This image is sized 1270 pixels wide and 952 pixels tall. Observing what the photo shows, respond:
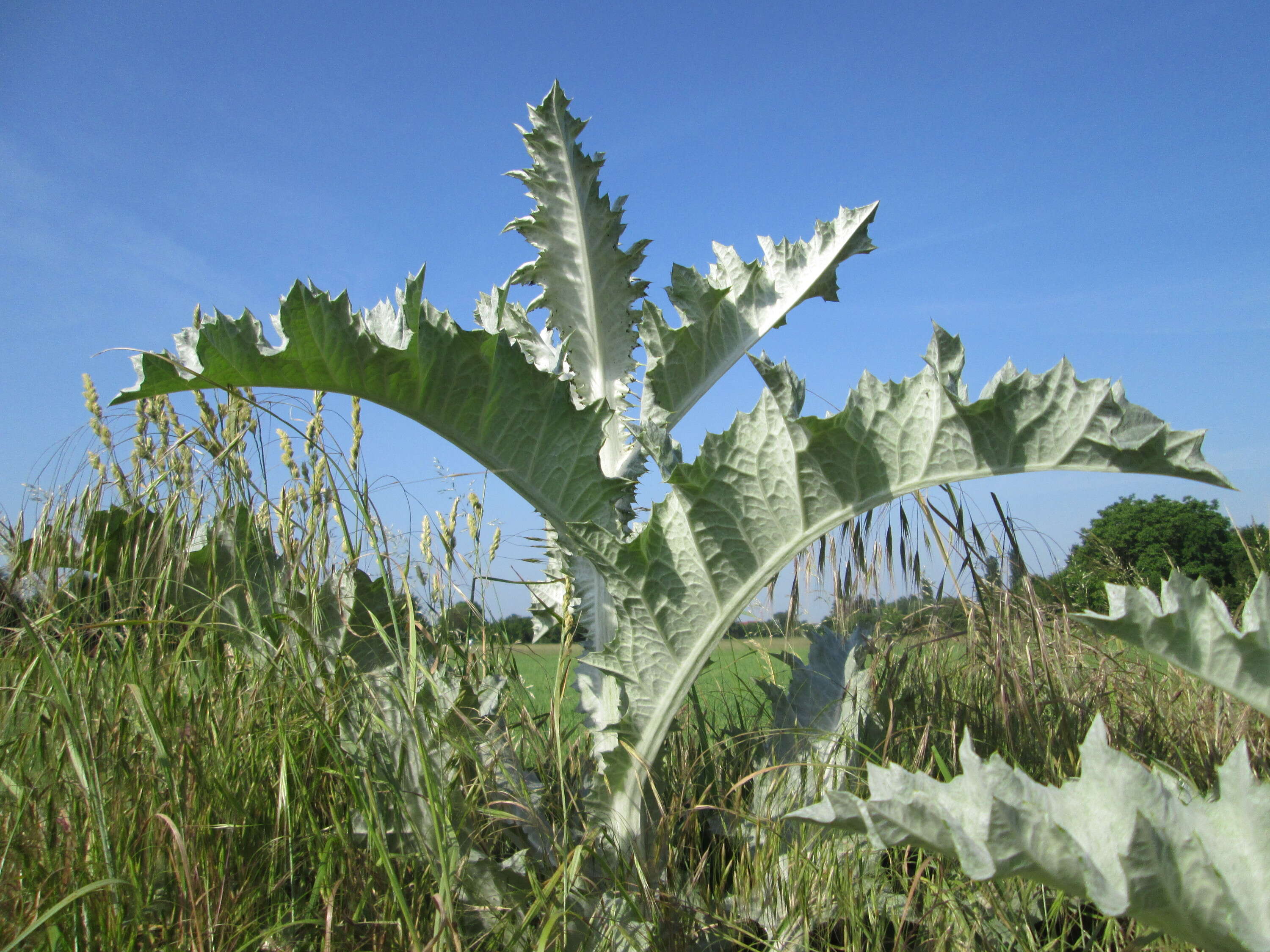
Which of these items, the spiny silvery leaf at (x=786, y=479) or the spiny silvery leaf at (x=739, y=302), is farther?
the spiny silvery leaf at (x=739, y=302)

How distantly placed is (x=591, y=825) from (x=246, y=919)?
0.58 meters

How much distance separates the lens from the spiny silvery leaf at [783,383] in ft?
4.24

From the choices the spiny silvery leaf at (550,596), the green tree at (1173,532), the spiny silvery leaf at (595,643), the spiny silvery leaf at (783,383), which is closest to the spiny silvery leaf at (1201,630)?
the spiny silvery leaf at (783,383)

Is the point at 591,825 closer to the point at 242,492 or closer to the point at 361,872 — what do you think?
the point at 361,872

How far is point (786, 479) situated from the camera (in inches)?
51.9

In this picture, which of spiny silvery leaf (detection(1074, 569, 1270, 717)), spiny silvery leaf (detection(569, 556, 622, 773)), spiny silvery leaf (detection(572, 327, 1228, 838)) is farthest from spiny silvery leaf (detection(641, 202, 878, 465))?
spiny silvery leaf (detection(1074, 569, 1270, 717))

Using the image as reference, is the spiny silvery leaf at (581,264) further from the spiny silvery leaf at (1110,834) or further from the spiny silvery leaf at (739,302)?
the spiny silvery leaf at (1110,834)

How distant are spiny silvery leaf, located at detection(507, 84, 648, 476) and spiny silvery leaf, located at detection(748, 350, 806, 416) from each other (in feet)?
1.25

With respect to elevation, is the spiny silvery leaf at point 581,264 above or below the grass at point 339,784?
above

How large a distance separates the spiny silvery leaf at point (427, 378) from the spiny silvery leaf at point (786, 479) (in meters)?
0.22

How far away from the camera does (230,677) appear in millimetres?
1857

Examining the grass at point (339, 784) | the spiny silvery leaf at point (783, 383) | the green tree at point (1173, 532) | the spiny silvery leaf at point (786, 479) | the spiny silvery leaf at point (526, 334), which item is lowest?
the grass at point (339, 784)

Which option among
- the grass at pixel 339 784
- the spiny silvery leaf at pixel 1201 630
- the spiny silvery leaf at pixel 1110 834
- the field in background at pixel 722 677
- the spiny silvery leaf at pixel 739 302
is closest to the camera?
the spiny silvery leaf at pixel 1110 834

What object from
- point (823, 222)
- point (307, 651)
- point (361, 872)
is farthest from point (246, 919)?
point (823, 222)
